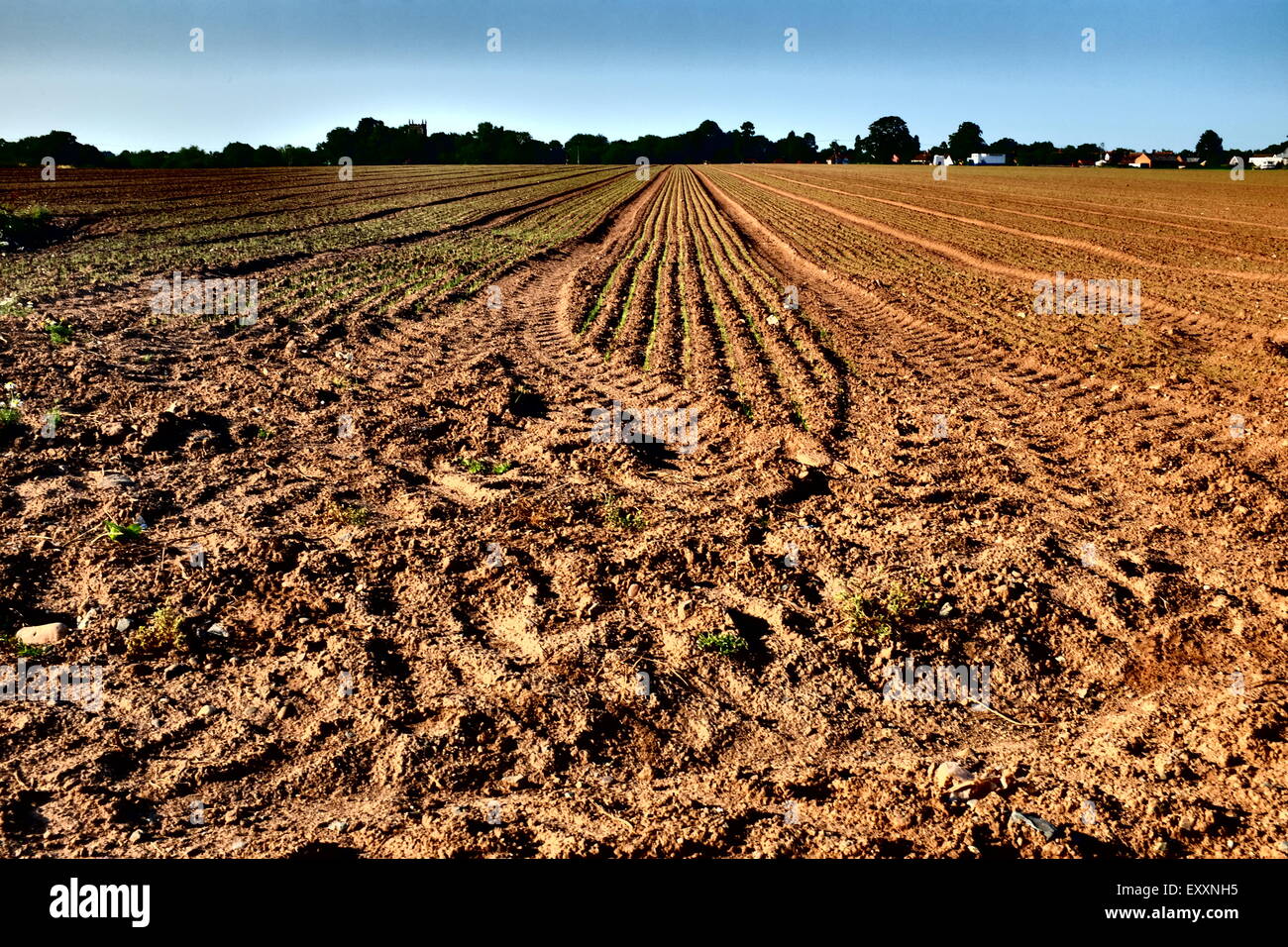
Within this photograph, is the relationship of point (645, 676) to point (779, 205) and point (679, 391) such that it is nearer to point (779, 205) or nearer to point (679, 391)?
point (679, 391)

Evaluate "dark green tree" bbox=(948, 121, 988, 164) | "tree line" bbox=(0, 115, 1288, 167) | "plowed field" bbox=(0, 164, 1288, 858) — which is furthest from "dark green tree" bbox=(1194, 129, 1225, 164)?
"plowed field" bbox=(0, 164, 1288, 858)

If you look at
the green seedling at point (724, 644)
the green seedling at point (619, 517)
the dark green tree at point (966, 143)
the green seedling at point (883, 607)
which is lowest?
the green seedling at point (724, 644)

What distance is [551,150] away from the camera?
4820 inches

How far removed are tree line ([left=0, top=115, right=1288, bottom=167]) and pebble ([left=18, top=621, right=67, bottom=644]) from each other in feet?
238

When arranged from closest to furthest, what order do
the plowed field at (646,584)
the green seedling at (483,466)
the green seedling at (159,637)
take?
1. the plowed field at (646,584)
2. the green seedling at (159,637)
3. the green seedling at (483,466)

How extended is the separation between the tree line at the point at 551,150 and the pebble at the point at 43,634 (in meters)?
72.4

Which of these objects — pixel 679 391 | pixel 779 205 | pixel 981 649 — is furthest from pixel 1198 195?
pixel 981 649

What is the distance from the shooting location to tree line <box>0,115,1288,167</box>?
75.3 meters

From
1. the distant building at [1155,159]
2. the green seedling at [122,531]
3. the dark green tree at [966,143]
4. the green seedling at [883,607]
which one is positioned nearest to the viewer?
the green seedling at [883,607]

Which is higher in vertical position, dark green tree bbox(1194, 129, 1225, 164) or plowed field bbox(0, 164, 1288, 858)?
dark green tree bbox(1194, 129, 1225, 164)

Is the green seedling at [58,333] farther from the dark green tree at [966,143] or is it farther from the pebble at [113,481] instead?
the dark green tree at [966,143]

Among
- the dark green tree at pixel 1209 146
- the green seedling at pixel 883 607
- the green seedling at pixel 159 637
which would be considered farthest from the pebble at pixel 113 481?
the dark green tree at pixel 1209 146

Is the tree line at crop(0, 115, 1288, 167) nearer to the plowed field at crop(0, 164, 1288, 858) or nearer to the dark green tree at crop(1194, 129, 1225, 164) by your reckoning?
the dark green tree at crop(1194, 129, 1225, 164)

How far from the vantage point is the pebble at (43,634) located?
Result: 4.51 metres
